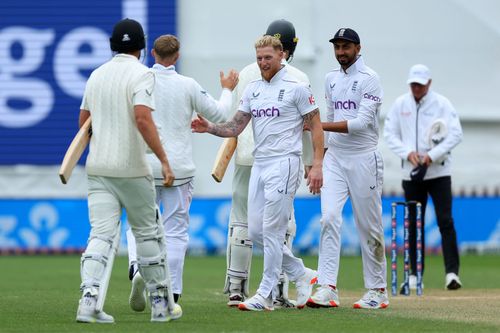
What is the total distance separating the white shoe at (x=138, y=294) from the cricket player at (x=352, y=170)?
1.53 meters

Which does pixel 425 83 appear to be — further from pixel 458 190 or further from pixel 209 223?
pixel 458 190

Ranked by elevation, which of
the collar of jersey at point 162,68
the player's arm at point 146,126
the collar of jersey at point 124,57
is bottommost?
the player's arm at point 146,126

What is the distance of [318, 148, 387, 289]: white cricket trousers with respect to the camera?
36.1ft

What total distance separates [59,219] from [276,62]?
11601 millimetres

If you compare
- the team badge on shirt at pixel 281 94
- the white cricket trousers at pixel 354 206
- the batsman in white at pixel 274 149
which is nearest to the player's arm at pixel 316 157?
the batsman in white at pixel 274 149

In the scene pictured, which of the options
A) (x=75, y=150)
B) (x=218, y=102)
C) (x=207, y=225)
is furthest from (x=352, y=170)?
(x=207, y=225)

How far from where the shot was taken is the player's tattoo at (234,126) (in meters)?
10.4

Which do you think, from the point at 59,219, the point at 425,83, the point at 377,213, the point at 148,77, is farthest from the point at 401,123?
the point at 59,219

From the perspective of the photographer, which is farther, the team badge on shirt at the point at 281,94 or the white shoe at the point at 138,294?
the team badge on shirt at the point at 281,94

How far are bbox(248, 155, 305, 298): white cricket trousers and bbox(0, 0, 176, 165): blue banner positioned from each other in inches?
504

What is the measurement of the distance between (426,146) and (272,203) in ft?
14.2

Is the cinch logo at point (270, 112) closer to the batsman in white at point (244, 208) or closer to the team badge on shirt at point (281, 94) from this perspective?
the team badge on shirt at point (281, 94)

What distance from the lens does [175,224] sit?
10.5 metres

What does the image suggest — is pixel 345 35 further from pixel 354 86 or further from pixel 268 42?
pixel 268 42
